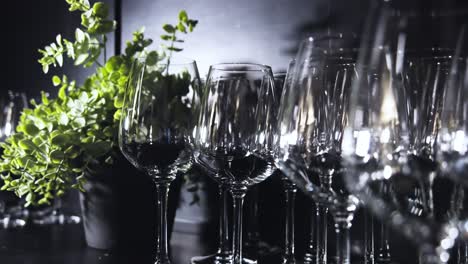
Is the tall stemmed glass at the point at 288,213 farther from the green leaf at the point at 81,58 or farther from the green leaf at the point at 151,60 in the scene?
the green leaf at the point at 81,58

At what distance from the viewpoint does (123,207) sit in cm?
101

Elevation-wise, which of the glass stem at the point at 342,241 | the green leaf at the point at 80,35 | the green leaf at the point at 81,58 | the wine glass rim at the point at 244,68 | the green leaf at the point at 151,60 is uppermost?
the green leaf at the point at 80,35

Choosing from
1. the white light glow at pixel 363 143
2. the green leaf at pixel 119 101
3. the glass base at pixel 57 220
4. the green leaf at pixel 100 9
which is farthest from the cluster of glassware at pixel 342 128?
the glass base at pixel 57 220

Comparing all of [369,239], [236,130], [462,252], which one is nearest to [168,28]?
[236,130]

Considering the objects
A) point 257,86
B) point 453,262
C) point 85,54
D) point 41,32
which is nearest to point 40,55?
point 41,32

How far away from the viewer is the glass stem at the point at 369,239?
85cm

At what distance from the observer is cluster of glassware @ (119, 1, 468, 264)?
52cm

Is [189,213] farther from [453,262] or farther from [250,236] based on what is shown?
[453,262]

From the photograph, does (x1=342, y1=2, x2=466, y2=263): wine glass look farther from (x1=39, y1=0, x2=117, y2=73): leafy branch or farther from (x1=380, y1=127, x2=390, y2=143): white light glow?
(x1=39, y1=0, x2=117, y2=73): leafy branch

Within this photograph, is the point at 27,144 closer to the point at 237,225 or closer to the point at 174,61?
the point at 174,61

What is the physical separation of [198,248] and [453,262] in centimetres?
40

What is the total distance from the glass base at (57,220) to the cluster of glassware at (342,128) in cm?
49

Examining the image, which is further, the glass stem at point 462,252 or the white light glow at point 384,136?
the glass stem at point 462,252

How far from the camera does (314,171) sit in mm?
639
